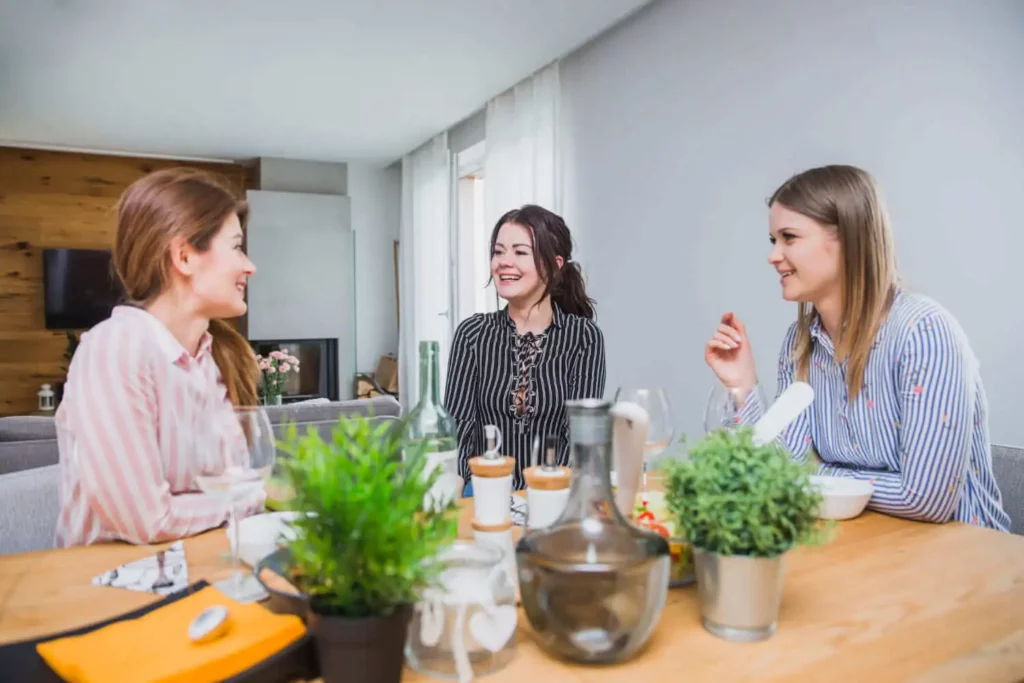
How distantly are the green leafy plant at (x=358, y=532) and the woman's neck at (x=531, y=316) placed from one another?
1536 millimetres

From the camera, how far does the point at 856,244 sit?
1.48m

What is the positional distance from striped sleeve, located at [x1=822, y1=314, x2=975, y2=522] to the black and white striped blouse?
2.89ft

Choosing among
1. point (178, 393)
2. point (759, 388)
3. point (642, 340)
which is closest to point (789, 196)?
point (759, 388)

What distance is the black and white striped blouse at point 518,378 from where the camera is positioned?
2.04 m

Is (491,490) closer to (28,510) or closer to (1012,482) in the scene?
(28,510)

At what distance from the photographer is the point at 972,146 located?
2189mm

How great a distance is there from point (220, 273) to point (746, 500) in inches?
34.3

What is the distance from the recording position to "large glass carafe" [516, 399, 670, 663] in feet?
2.21

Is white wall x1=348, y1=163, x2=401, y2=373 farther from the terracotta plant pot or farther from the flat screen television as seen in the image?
the terracotta plant pot

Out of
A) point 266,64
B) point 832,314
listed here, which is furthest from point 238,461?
point 266,64

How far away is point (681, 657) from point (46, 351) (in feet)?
21.7

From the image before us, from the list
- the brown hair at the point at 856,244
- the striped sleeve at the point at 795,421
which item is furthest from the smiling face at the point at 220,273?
the brown hair at the point at 856,244

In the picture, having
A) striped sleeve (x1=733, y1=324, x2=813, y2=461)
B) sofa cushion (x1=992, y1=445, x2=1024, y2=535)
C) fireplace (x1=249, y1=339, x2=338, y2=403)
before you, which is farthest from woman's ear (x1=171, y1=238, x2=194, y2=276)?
fireplace (x1=249, y1=339, x2=338, y2=403)

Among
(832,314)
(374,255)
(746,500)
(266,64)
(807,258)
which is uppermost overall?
(266,64)
